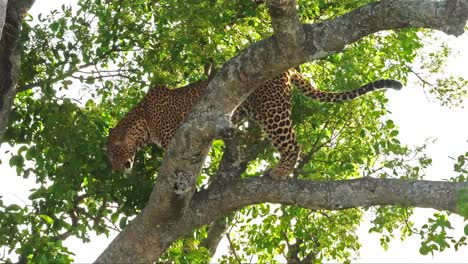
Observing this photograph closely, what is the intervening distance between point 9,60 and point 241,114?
8.89 ft

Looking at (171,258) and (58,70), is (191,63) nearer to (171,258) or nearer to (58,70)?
(58,70)

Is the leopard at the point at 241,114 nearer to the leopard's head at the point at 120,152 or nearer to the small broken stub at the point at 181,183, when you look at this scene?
the leopard's head at the point at 120,152

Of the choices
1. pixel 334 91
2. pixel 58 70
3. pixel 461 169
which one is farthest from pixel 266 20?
pixel 461 169

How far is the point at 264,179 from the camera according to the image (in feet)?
34.6

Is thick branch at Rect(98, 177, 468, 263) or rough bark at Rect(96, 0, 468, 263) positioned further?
thick branch at Rect(98, 177, 468, 263)

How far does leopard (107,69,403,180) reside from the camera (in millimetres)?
11055

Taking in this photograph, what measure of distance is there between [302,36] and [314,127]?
3.55m

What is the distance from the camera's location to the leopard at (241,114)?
11.1m

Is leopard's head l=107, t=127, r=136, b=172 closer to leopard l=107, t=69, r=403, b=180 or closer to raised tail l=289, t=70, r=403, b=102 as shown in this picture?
leopard l=107, t=69, r=403, b=180

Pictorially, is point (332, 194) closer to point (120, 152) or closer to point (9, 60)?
point (120, 152)

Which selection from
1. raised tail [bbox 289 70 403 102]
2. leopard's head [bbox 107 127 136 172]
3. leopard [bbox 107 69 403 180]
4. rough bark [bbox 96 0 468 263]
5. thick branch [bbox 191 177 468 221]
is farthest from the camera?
leopard's head [bbox 107 127 136 172]

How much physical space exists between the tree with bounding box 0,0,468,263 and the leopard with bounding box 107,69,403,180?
0.22 meters

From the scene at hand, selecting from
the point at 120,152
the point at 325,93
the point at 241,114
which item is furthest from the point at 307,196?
the point at 120,152

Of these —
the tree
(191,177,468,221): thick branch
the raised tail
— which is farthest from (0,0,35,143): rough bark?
the raised tail
